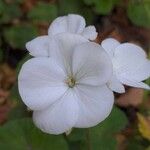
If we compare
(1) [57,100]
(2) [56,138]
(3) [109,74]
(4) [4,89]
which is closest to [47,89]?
(1) [57,100]

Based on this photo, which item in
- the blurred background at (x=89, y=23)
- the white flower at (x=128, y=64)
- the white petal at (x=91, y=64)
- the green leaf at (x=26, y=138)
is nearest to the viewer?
the white petal at (x=91, y=64)

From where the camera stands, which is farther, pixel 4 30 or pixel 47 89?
pixel 4 30

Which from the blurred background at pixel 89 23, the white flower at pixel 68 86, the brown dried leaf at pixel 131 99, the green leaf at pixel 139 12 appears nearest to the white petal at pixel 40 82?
the white flower at pixel 68 86

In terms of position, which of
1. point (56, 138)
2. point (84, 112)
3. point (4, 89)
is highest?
point (84, 112)

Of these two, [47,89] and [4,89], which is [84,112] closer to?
[47,89]

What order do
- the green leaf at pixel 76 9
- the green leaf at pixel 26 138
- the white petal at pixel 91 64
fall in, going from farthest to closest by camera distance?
the green leaf at pixel 76 9
the green leaf at pixel 26 138
the white petal at pixel 91 64

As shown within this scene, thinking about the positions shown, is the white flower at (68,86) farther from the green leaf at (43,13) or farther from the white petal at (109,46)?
the green leaf at (43,13)

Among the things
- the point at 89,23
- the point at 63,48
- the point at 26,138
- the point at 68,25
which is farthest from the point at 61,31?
the point at 89,23

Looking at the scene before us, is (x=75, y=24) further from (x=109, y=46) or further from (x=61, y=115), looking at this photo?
(x=61, y=115)
